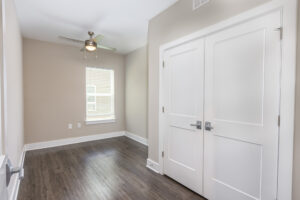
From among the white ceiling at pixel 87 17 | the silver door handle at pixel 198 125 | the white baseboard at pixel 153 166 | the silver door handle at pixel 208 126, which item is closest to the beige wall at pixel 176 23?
the white baseboard at pixel 153 166

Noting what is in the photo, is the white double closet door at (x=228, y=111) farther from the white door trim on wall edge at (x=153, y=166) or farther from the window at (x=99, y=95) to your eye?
the window at (x=99, y=95)

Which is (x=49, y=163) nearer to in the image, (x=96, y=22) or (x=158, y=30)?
(x=96, y=22)

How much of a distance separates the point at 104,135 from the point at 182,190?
3.29 metres

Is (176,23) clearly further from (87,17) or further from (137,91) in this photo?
(137,91)

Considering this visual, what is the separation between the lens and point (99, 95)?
16.2ft

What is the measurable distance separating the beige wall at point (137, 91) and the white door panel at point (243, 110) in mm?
2593

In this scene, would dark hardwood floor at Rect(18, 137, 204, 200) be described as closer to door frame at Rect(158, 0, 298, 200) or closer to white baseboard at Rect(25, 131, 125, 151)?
white baseboard at Rect(25, 131, 125, 151)

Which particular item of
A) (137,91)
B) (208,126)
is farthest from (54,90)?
(208,126)

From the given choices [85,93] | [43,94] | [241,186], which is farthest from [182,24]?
[43,94]

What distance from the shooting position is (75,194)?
7.11 ft

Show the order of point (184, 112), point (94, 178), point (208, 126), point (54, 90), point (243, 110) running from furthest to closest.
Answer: point (54, 90) < point (94, 178) < point (184, 112) < point (208, 126) < point (243, 110)

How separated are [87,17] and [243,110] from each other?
2942 millimetres

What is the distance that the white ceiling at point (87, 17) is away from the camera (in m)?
2.47

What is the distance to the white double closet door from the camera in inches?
59.5
